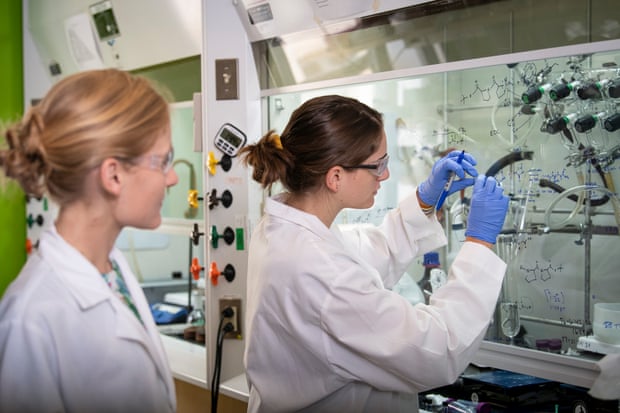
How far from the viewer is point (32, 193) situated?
994 millimetres

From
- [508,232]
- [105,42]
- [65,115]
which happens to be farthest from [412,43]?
[105,42]

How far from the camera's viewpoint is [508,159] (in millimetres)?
1858

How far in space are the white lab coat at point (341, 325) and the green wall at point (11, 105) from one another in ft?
8.32

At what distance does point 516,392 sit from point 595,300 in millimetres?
369

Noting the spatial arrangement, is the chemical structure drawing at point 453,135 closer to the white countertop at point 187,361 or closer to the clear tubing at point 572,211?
the clear tubing at point 572,211

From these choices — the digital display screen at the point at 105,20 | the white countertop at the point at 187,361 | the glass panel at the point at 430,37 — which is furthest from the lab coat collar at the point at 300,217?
the digital display screen at the point at 105,20

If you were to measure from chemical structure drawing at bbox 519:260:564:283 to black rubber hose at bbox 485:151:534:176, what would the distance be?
0.33 m

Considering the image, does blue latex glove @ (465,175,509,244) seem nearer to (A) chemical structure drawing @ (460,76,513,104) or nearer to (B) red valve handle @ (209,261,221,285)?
(A) chemical structure drawing @ (460,76,513,104)

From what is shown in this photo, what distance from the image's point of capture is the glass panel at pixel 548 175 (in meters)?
1.65

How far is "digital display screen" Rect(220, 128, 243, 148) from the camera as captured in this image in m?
2.17

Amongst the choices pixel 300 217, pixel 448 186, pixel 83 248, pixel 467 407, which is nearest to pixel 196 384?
pixel 467 407

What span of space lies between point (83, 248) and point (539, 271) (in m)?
1.40

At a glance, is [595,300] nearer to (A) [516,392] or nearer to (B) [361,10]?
(A) [516,392]

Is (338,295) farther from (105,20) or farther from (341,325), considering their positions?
(105,20)
